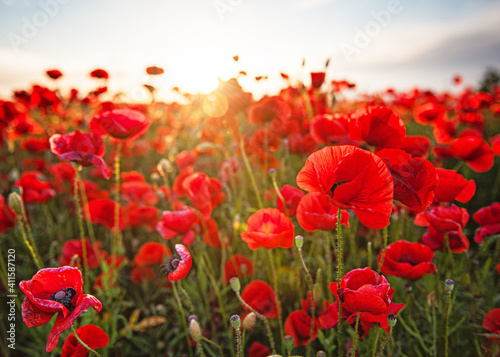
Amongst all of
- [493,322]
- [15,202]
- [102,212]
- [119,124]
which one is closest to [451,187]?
[493,322]

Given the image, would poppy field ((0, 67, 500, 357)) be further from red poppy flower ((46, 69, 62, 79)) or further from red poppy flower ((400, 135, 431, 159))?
red poppy flower ((46, 69, 62, 79))

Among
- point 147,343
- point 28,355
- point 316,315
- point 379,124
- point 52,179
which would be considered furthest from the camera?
point 52,179

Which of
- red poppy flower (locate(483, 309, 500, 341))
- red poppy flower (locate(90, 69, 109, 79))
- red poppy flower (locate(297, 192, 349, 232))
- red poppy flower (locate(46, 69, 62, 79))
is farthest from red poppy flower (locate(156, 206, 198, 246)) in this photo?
red poppy flower (locate(46, 69, 62, 79))

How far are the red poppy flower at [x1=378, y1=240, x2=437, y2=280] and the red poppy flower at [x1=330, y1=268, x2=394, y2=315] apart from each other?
0.31 m

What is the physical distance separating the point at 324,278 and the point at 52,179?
10.1 ft

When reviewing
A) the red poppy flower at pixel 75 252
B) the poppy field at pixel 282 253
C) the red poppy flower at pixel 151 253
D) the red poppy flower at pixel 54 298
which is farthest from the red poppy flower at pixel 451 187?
the red poppy flower at pixel 75 252

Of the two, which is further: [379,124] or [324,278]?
[324,278]

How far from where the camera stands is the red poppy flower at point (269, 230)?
3.46 ft

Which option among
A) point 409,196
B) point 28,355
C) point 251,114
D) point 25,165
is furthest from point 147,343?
point 25,165

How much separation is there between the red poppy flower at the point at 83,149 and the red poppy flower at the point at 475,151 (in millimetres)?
1719

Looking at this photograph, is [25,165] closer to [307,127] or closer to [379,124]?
[307,127]

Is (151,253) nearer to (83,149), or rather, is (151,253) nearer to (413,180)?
(83,149)

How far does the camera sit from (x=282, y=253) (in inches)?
74.5

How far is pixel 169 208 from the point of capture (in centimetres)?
222
